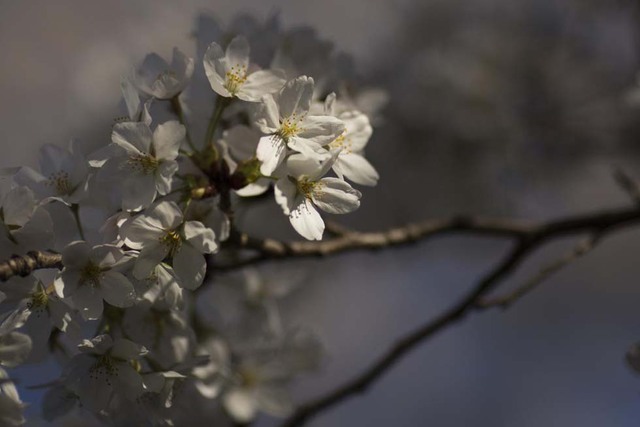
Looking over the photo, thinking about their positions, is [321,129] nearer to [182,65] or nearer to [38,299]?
[182,65]

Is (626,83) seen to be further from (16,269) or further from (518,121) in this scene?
(16,269)

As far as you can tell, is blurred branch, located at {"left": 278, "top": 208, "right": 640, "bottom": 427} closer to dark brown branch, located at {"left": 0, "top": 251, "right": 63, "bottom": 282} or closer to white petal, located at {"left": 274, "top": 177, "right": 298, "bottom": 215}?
white petal, located at {"left": 274, "top": 177, "right": 298, "bottom": 215}

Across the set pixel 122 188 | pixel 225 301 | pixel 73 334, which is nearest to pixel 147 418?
pixel 73 334

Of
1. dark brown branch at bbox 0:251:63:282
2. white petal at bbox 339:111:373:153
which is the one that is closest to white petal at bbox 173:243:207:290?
dark brown branch at bbox 0:251:63:282

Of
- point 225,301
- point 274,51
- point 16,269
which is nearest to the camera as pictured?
point 16,269

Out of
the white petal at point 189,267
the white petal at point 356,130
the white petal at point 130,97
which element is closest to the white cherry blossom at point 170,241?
the white petal at point 189,267

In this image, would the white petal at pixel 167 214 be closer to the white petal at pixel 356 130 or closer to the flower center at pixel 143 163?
the flower center at pixel 143 163
